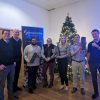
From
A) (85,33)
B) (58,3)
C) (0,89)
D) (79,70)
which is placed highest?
(58,3)

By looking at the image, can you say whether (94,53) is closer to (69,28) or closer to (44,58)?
(44,58)

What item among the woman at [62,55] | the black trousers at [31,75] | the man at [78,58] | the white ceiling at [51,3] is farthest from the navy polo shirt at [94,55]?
the white ceiling at [51,3]

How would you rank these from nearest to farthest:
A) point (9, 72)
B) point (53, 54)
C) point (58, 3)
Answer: point (9, 72), point (53, 54), point (58, 3)

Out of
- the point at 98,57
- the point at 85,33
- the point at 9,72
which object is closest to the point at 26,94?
the point at 9,72

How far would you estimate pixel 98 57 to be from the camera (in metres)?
3.40

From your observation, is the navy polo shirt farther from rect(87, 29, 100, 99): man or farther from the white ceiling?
the white ceiling

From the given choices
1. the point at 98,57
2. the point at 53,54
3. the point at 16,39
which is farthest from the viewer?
the point at 53,54

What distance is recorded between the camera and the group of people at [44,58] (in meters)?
2.98

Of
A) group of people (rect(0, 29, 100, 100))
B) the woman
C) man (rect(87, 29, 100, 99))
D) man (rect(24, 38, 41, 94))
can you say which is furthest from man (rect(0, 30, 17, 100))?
man (rect(87, 29, 100, 99))

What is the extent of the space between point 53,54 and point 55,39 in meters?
2.93

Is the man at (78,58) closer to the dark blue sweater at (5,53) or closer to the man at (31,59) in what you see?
the man at (31,59)

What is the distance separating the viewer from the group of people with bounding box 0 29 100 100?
2.98m

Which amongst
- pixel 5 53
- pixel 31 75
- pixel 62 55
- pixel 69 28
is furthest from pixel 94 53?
pixel 69 28

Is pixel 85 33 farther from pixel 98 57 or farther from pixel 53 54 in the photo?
pixel 98 57
